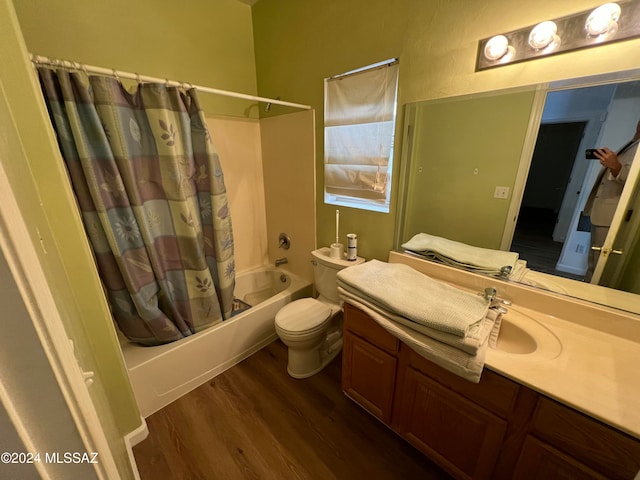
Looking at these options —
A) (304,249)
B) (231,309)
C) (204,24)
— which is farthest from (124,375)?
(204,24)

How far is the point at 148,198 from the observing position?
1.40 m

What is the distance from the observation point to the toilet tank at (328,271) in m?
1.75

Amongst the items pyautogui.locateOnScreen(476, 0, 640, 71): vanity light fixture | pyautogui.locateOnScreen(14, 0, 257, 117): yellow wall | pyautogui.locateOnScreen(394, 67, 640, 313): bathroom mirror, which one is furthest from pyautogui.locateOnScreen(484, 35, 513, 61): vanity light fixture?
pyautogui.locateOnScreen(14, 0, 257, 117): yellow wall

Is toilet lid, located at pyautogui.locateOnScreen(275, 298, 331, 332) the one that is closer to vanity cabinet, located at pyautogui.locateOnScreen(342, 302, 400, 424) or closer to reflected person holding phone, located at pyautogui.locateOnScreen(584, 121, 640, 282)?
vanity cabinet, located at pyautogui.locateOnScreen(342, 302, 400, 424)

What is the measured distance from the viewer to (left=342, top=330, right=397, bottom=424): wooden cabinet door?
1.21 metres

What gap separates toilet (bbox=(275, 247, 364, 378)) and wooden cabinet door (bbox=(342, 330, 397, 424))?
30cm

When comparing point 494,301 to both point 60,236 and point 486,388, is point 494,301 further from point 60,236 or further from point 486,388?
point 60,236

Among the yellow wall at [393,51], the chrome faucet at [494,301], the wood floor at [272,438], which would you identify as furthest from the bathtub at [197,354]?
the chrome faucet at [494,301]

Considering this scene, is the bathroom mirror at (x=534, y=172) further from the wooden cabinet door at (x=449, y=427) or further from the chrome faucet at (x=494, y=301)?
the wooden cabinet door at (x=449, y=427)

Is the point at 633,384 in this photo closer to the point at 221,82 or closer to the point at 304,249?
the point at 304,249

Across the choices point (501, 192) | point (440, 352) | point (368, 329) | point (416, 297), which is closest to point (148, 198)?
point (368, 329)

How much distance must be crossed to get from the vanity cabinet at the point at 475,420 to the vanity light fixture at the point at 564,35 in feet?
4.04

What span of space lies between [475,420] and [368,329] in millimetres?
504

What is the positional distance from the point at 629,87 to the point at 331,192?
1.44 meters
